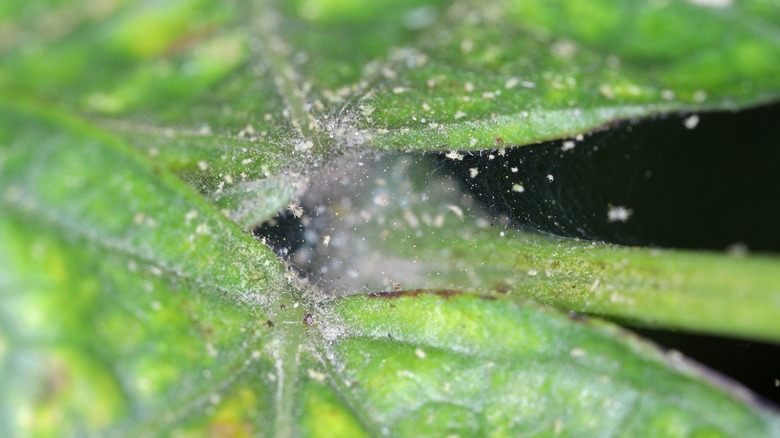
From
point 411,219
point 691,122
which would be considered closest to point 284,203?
point 411,219

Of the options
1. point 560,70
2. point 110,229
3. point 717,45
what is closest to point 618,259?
point 560,70

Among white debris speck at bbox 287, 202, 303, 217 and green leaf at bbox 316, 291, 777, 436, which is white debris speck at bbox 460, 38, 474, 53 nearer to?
white debris speck at bbox 287, 202, 303, 217

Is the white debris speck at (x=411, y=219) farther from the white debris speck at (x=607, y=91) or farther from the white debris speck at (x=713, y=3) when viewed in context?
the white debris speck at (x=713, y=3)

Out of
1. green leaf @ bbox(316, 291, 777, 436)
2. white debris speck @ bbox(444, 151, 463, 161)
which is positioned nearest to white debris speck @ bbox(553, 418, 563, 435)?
green leaf @ bbox(316, 291, 777, 436)

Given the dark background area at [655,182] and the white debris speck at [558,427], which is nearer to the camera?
the white debris speck at [558,427]

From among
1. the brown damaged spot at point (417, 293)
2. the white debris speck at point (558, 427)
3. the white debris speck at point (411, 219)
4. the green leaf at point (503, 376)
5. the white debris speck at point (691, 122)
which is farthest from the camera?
the white debris speck at point (691, 122)

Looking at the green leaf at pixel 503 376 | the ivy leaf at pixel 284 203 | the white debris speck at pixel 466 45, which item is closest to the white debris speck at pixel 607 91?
the ivy leaf at pixel 284 203
